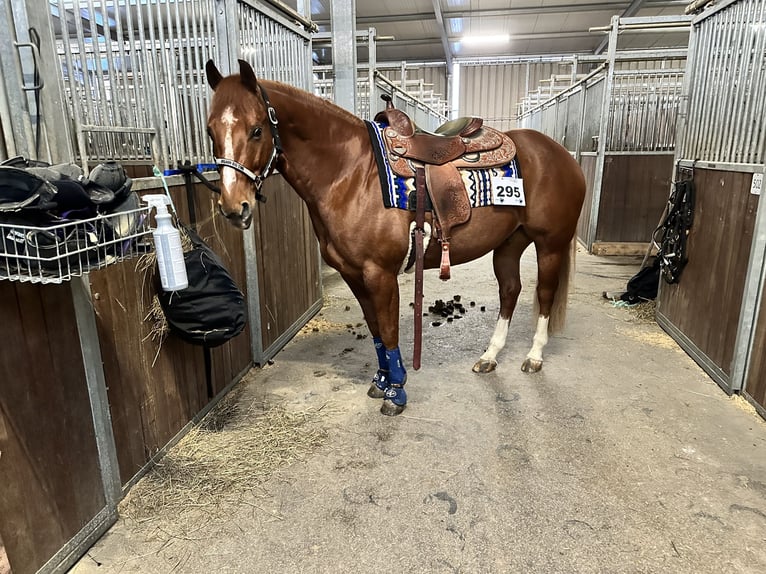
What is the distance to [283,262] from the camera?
332cm

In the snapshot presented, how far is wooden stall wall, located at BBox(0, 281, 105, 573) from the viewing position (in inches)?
51.0

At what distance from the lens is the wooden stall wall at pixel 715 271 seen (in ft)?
8.59

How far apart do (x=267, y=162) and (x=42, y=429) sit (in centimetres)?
114

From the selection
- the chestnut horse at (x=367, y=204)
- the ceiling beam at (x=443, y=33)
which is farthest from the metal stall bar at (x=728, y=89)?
the ceiling beam at (x=443, y=33)

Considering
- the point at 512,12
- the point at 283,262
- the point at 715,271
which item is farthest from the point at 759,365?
the point at 512,12

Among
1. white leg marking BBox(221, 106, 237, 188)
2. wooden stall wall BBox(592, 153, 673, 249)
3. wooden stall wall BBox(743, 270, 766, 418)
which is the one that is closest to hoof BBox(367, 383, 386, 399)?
white leg marking BBox(221, 106, 237, 188)

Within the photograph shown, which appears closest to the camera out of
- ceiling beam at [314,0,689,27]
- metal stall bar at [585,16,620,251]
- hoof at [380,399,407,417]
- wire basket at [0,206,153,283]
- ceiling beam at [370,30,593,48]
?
wire basket at [0,206,153,283]

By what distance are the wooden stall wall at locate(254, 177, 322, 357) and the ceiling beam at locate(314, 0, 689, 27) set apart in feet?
33.4

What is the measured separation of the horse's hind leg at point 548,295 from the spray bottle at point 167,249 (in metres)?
2.07

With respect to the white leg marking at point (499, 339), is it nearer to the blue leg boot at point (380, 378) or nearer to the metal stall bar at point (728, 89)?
the blue leg boot at point (380, 378)

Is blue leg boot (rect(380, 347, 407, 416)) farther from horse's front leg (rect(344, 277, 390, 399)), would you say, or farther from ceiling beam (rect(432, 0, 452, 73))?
ceiling beam (rect(432, 0, 452, 73))

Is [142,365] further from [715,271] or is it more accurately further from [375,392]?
[715,271]

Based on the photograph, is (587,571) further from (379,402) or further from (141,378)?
(141,378)

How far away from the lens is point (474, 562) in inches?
60.4
